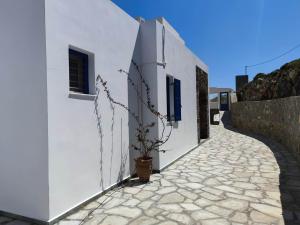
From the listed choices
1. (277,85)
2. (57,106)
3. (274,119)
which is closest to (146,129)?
(57,106)

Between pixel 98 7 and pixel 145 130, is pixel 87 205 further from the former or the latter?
pixel 98 7

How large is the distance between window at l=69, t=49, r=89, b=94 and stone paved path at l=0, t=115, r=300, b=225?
1.95 m

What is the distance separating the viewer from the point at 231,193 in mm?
4508

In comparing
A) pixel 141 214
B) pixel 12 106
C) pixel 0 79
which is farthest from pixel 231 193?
pixel 0 79

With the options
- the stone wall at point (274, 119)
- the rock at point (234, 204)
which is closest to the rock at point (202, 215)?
the rock at point (234, 204)

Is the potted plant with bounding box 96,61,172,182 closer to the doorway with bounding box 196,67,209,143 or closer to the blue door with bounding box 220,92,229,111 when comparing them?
the doorway with bounding box 196,67,209,143

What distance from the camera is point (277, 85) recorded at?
637 inches

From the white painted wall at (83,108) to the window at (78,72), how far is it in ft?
0.58

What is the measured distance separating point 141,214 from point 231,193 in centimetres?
181

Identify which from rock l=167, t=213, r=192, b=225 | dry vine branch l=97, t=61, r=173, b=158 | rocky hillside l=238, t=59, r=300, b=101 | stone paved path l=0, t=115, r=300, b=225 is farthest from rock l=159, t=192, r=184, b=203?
rocky hillside l=238, t=59, r=300, b=101

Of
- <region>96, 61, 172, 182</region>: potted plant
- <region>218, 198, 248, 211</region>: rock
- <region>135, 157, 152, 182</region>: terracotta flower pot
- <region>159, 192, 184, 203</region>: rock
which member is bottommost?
<region>218, 198, 248, 211</region>: rock

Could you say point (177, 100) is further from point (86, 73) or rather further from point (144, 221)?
point (144, 221)

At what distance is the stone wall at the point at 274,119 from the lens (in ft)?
25.3

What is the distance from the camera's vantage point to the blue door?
2793 cm
